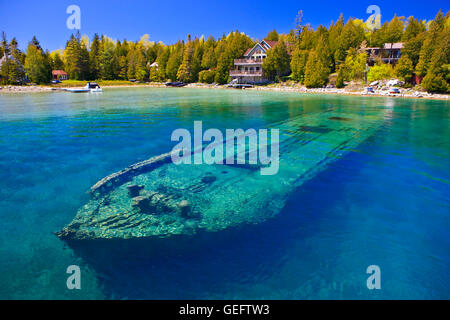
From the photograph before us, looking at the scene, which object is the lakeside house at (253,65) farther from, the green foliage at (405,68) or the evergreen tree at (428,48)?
the evergreen tree at (428,48)

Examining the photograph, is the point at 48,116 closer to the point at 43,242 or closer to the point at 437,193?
the point at 43,242

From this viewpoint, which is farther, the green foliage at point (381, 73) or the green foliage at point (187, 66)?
the green foliage at point (187, 66)

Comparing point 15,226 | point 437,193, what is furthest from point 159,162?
point 437,193

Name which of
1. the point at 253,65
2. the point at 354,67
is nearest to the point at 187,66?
the point at 253,65

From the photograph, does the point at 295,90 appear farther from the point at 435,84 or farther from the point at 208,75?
the point at 208,75

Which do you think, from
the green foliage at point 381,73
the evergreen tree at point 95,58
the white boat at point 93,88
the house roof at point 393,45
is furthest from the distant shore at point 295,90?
the house roof at point 393,45
